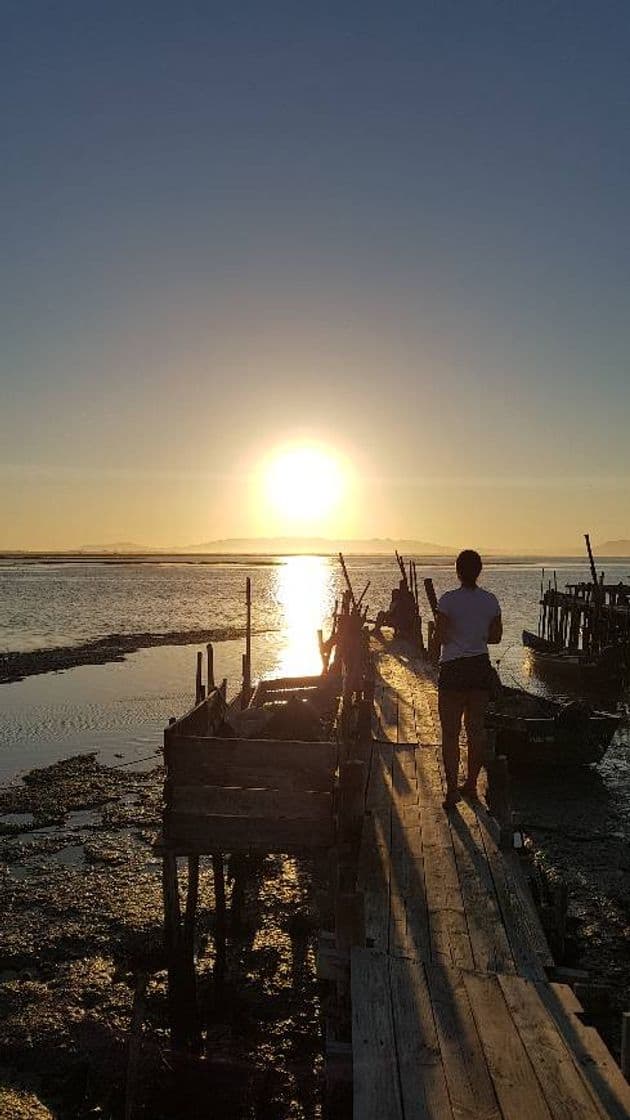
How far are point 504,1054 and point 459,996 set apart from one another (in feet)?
2.32

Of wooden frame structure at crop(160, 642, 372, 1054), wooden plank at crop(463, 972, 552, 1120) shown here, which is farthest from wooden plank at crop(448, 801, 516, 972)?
wooden frame structure at crop(160, 642, 372, 1054)

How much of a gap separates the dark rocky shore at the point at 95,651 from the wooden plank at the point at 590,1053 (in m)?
29.1

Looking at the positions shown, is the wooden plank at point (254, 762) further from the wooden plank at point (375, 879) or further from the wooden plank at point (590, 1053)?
the wooden plank at point (590, 1053)

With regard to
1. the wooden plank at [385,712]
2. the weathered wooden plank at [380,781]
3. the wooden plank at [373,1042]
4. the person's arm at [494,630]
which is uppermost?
the person's arm at [494,630]

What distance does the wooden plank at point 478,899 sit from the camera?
599 centimetres

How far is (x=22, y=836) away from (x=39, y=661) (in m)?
23.0

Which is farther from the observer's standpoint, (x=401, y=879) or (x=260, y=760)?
(x=260, y=760)

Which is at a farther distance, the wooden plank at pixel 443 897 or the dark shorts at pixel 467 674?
the dark shorts at pixel 467 674

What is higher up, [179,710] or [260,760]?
[260,760]

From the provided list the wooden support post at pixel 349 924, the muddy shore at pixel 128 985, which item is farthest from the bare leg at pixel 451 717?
the wooden support post at pixel 349 924

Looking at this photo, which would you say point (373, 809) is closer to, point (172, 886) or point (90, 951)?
point (172, 886)

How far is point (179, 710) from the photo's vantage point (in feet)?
86.4

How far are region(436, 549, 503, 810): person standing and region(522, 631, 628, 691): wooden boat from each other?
74.8ft

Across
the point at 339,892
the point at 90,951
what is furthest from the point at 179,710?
the point at 339,892
